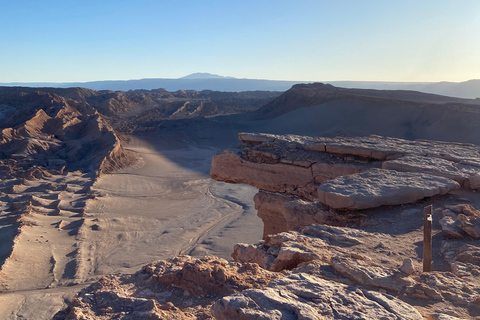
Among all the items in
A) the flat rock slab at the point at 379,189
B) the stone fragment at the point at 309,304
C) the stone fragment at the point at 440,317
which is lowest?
the stone fragment at the point at 440,317

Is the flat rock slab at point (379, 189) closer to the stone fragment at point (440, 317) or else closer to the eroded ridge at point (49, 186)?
the stone fragment at point (440, 317)

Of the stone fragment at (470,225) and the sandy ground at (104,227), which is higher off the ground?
the stone fragment at (470,225)

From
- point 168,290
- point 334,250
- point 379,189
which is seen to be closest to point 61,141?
point 379,189

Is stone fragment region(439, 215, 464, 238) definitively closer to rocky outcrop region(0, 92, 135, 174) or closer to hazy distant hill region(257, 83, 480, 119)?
rocky outcrop region(0, 92, 135, 174)

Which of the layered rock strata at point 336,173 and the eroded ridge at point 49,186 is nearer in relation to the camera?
the layered rock strata at point 336,173

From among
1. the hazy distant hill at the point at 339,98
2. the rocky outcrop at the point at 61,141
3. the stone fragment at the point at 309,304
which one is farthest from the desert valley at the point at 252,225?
the hazy distant hill at the point at 339,98

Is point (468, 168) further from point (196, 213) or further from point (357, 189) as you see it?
point (196, 213)

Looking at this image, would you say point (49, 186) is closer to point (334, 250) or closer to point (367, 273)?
point (334, 250)
